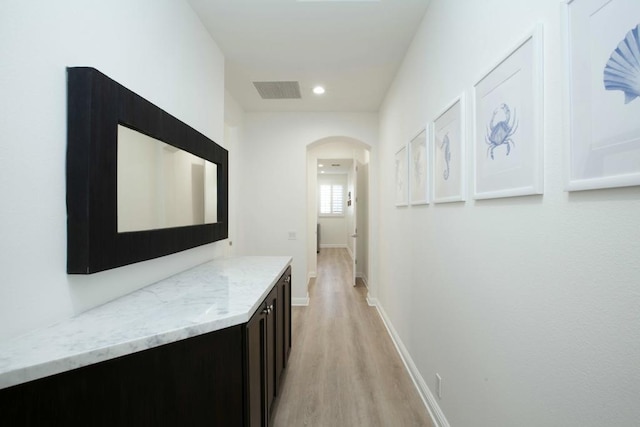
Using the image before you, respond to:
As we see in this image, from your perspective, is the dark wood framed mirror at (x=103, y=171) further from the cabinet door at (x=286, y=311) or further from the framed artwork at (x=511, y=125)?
the framed artwork at (x=511, y=125)

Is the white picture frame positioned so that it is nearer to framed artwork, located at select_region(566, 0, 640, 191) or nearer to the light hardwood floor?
framed artwork, located at select_region(566, 0, 640, 191)

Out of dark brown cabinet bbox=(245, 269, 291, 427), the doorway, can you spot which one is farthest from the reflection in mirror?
the doorway

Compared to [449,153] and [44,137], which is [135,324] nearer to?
[44,137]

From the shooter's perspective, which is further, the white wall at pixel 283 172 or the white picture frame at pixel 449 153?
the white wall at pixel 283 172

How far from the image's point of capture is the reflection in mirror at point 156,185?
1312 mm

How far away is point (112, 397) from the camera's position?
2.91 ft

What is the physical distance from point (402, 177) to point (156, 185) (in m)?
2.09

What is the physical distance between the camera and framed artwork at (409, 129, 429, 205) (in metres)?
2.09

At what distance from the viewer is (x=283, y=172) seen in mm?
4172

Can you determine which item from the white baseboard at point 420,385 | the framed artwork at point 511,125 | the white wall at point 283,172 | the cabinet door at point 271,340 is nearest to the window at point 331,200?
the white wall at point 283,172

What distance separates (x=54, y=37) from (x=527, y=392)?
6.90 feet

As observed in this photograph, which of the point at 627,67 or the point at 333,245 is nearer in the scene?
the point at 627,67

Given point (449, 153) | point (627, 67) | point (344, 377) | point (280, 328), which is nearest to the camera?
point (627, 67)

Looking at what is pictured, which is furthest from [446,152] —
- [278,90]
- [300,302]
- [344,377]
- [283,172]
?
[300,302]
